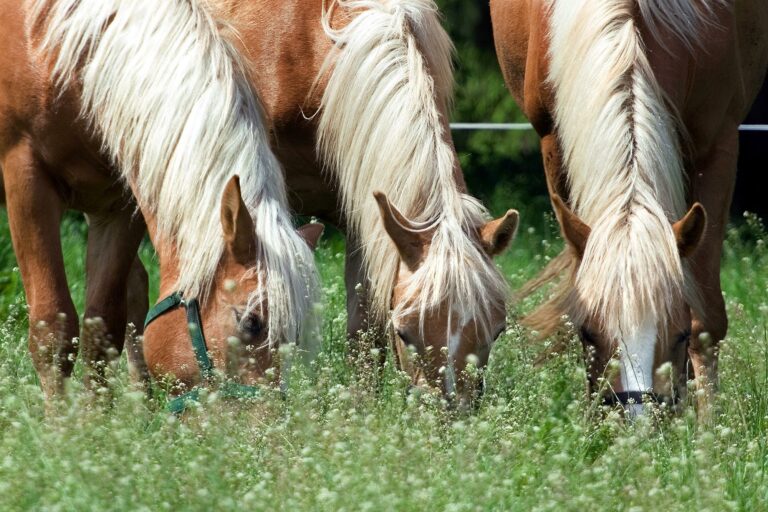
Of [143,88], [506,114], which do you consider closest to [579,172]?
[143,88]

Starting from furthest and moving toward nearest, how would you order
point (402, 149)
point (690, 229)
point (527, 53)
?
point (527, 53) → point (402, 149) → point (690, 229)

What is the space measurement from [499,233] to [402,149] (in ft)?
1.54

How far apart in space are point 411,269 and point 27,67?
1518mm

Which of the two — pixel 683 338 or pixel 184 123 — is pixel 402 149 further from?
pixel 683 338

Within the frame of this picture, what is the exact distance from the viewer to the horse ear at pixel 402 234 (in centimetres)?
395

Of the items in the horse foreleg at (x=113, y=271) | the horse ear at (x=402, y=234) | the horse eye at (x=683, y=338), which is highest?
the horse ear at (x=402, y=234)

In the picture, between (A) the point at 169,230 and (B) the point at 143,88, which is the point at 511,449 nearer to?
(A) the point at 169,230

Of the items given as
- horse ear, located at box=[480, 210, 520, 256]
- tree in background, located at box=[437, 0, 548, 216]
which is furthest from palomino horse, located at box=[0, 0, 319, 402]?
tree in background, located at box=[437, 0, 548, 216]

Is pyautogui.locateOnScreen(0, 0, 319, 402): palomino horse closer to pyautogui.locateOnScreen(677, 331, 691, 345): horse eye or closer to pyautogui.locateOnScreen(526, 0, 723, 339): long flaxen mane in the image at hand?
pyautogui.locateOnScreen(526, 0, 723, 339): long flaxen mane

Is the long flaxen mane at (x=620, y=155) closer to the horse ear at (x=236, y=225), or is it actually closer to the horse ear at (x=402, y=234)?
the horse ear at (x=402, y=234)

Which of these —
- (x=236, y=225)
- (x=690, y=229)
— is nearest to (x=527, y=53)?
(x=690, y=229)

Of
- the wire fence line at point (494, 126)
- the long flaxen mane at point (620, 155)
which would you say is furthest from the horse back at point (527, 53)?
the wire fence line at point (494, 126)

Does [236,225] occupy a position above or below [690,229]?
above

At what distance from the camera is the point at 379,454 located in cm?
325
